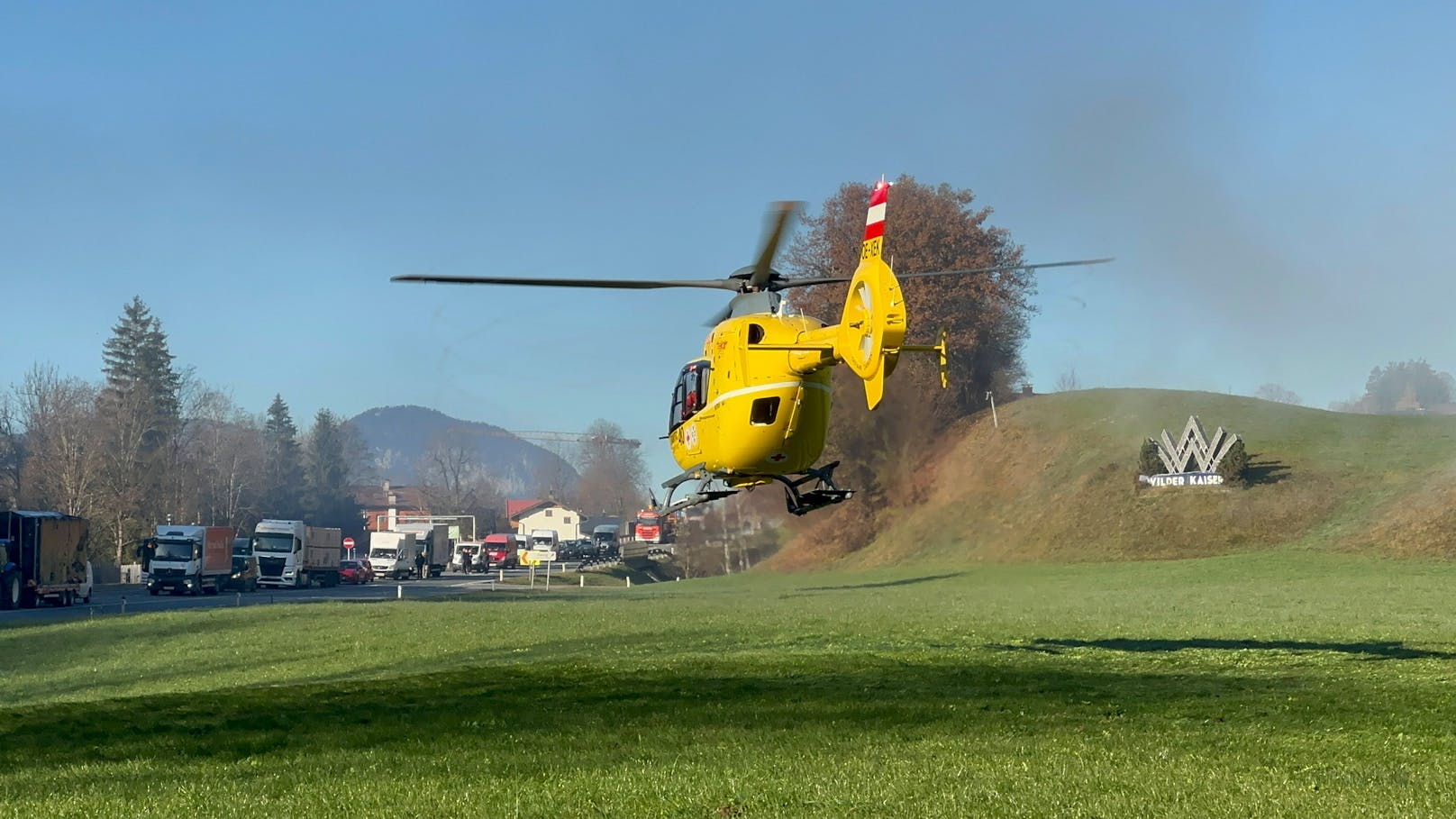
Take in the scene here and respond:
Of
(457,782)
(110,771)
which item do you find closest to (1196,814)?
(457,782)

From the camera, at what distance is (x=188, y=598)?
66312 millimetres

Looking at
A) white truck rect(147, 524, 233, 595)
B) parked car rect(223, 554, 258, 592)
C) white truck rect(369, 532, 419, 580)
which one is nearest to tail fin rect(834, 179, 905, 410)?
white truck rect(147, 524, 233, 595)

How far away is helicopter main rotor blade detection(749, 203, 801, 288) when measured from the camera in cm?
1952

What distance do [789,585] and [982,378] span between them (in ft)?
83.9

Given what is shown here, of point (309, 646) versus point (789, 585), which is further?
point (789, 585)

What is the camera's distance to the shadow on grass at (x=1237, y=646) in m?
24.5

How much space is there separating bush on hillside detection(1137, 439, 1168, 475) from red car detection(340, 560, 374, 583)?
53381 mm

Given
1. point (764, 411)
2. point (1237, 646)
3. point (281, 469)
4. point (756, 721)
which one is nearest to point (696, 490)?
point (764, 411)

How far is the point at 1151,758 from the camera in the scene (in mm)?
13164

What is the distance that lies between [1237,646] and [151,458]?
308 ft

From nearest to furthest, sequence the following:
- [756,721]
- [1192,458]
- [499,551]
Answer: [756,721] < [1192,458] < [499,551]

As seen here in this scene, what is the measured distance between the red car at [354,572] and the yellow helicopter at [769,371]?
239 feet

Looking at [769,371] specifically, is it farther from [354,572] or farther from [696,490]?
[354,572]

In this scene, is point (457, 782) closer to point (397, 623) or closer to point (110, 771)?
point (110, 771)
